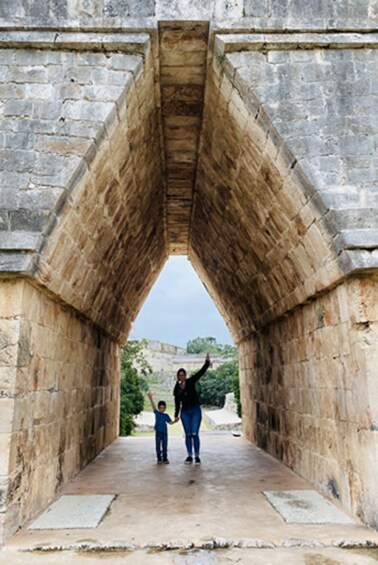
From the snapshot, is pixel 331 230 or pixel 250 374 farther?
pixel 250 374

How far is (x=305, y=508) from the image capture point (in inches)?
164

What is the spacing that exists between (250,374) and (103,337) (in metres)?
3.12

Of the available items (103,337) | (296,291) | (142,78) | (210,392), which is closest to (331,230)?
(296,291)

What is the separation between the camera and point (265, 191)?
462cm

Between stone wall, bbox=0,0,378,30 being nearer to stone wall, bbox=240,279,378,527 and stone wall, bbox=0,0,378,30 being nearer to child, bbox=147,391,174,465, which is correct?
stone wall, bbox=240,279,378,527

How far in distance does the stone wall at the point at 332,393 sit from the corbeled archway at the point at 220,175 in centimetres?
2

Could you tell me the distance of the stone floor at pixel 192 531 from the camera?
3.14m

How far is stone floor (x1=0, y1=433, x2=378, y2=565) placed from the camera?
124 inches

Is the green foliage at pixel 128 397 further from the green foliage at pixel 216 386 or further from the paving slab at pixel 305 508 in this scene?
the green foliage at pixel 216 386

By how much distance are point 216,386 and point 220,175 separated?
18277mm

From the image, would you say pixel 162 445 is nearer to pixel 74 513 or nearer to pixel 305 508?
pixel 74 513

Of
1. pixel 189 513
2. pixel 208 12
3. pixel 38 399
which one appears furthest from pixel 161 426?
pixel 208 12

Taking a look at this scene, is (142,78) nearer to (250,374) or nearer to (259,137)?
(259,137)

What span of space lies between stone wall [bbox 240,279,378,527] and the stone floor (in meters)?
0.34
